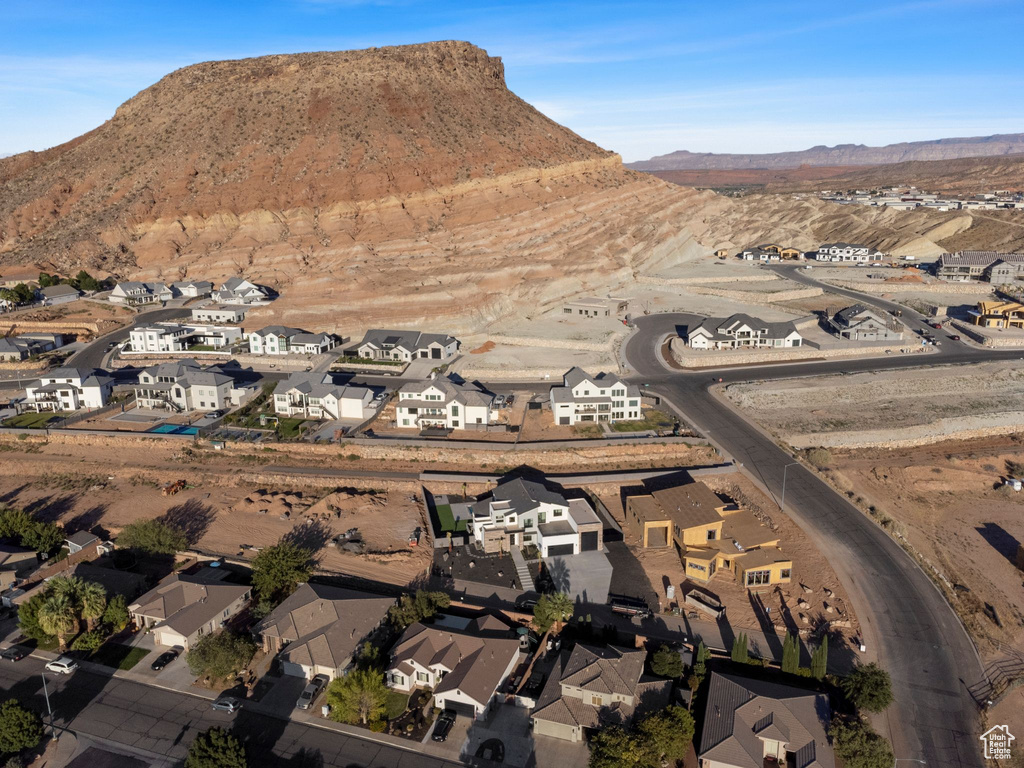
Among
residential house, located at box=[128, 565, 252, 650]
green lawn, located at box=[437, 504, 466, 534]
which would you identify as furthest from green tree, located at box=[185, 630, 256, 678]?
green lawn, located at box=[437, 504, 466, 534]

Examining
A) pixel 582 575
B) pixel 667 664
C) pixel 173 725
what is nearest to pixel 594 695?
pixel 667 664

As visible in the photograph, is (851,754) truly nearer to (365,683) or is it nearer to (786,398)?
(365,683)

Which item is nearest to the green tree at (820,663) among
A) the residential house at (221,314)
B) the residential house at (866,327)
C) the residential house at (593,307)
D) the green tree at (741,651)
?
the green tree at (741,651)

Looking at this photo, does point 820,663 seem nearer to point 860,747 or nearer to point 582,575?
point 860,747

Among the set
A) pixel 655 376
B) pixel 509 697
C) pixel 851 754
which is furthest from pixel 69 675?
pixel 655 376

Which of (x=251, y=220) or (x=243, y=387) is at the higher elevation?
(x=251, y=220)

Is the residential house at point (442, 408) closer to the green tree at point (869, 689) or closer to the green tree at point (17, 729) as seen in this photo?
the green tree at point (17, 729)
